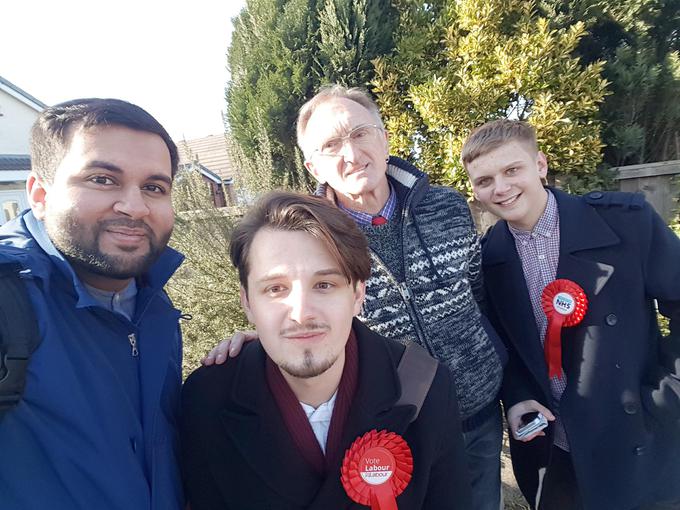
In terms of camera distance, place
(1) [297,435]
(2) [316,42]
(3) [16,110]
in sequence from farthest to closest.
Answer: (3) [16,110]
(2) [316,42]
(1) [297,435]

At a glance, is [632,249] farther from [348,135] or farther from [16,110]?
[16,110]

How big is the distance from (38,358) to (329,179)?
4.46ft

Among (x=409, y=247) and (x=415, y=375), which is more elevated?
(x=409, y=247)

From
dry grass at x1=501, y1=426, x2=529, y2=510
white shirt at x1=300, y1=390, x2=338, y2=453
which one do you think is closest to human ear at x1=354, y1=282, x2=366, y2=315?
white shirt at x1=300, y1=390, x2=338, y2=453

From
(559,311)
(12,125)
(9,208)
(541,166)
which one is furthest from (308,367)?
(12,125)

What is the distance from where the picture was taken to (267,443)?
1.41m

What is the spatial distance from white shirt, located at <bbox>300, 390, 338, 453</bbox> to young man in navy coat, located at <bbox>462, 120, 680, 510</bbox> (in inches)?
41.7

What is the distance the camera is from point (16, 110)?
19.9 meters

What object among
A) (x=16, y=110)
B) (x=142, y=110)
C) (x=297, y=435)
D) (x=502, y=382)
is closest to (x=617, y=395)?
(x=502, y=382)

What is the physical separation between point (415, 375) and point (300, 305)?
1.75 ft

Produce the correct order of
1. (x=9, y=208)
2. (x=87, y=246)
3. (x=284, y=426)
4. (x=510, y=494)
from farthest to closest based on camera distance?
(x=9, y=208), (x=510, y=494), (x=284, y=426), (x=87, y=246)

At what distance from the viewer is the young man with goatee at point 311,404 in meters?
1.39

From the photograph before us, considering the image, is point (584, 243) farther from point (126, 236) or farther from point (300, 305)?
point (126, 236)

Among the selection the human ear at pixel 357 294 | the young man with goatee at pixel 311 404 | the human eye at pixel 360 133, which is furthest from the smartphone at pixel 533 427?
the human eye at pixel 360 133
